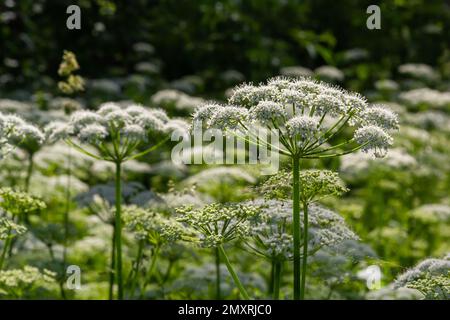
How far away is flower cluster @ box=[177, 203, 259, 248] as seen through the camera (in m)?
4.31

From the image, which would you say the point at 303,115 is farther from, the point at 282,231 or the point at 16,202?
the point at 16,202

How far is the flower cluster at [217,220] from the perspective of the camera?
14.1ft

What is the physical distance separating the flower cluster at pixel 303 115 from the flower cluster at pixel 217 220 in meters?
0.50

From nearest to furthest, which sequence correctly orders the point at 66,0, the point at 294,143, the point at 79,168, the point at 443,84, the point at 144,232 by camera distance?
the point at 294,143
the point at 144,232
the point at 79,168
the point at 66,0
the point at 443,84

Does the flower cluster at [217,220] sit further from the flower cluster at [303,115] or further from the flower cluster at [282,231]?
the flower cluster at [303,115]

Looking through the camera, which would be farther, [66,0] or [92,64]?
[92,64]

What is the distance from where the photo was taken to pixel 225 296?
6.40 metres

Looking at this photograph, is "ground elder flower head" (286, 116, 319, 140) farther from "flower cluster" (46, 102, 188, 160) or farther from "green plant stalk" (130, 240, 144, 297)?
"green plant stalk" (130, 240, 144, 297)

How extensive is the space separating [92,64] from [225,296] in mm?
9472

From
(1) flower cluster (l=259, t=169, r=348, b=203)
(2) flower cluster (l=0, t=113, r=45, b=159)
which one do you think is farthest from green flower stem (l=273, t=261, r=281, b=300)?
(2) flower cluster (l=0, t=113, r=45, b=159)

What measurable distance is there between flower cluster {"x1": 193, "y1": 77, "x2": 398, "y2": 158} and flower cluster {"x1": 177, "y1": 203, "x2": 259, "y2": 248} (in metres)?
0.50

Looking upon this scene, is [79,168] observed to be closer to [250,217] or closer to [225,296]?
[225,296]

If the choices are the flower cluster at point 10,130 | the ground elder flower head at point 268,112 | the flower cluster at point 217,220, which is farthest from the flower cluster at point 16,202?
the ground elder flower head at point 268,112

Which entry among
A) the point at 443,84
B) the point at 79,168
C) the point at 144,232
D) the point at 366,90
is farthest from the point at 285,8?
the point at 144,232
